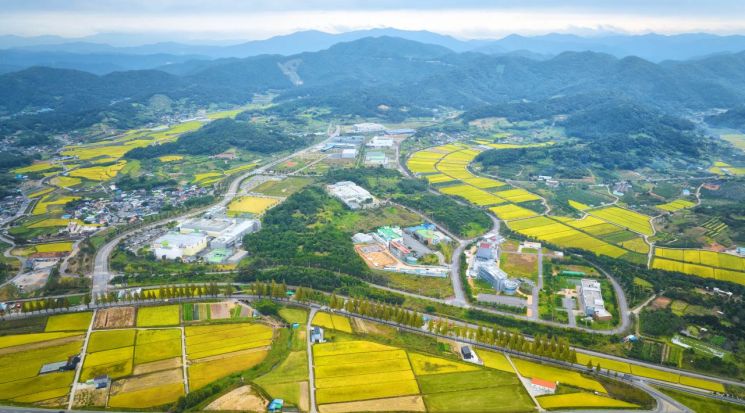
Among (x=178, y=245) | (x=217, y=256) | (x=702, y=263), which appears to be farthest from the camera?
(x=178, y=245)

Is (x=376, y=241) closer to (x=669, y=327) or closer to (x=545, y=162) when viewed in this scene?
(x=669, y=327)

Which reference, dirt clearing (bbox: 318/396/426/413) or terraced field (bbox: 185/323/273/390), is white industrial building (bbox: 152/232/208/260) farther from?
dirt clearing (bbox: 318/396/426/413)

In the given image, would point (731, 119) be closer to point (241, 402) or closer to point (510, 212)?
point (510, 212)

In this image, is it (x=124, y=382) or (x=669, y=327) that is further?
(x=669, y=327)

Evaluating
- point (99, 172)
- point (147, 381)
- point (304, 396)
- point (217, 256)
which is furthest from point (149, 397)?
point (99, 172)

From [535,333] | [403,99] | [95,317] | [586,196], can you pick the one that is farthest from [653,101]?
[95,317]

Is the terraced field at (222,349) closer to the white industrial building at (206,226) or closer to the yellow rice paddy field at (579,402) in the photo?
the yellow rice paddy field at (579,402)
